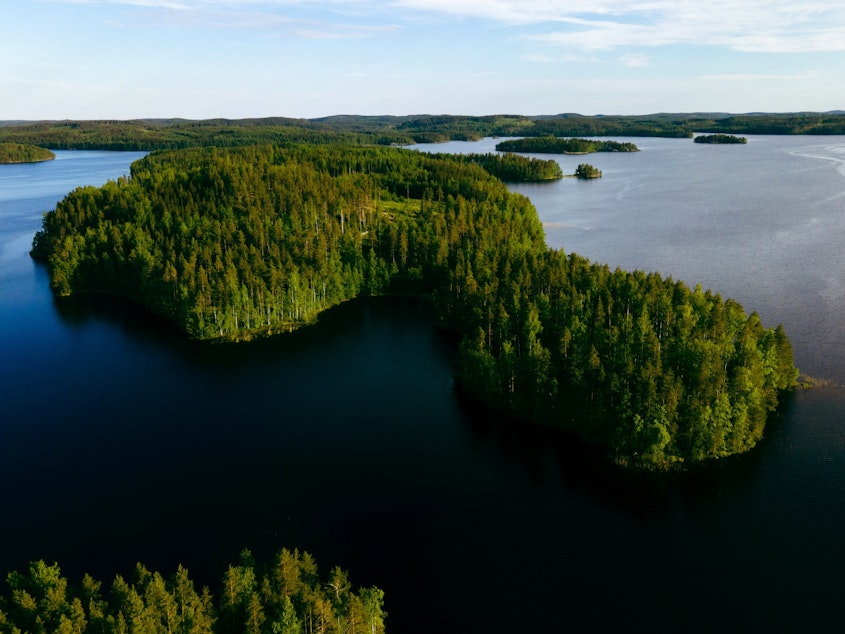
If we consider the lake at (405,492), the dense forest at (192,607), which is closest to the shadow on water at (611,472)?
the lake at (405,492)

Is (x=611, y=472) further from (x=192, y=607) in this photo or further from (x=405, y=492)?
(x=192, y=607)

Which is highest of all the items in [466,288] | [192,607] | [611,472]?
[466,288]

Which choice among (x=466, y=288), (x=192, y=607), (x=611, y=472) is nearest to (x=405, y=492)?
(x=611, y=472)

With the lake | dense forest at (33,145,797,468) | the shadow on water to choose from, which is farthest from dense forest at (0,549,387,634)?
dense forest at (33,145,797,468)

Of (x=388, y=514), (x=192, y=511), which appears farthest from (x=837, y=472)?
(x=192, y=511)

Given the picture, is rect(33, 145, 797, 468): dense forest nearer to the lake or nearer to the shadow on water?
the shadow on water
